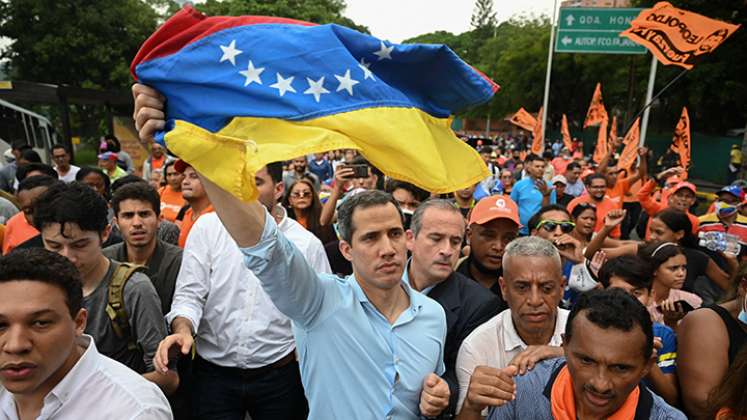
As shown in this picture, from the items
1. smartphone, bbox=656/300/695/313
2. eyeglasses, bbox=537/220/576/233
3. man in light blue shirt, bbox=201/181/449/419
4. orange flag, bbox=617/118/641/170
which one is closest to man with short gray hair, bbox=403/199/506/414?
man in light blue shirt, bbox=201/181/449/419

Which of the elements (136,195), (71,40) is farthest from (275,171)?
(71,40)

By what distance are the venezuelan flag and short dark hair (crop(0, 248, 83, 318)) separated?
0.64 meters

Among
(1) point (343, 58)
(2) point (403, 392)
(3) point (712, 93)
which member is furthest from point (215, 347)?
(3) point (712, 93)

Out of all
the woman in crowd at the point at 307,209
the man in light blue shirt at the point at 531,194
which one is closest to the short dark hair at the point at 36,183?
the woman in crowd at the point at 307,209

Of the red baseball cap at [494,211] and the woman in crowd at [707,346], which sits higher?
the red baseball cap at [494,211]

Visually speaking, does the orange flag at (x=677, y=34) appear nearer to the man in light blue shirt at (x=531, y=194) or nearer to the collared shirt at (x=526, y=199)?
the man in light blue shirt at (x=531, y=194)

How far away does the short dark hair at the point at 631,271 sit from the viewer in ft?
10.3

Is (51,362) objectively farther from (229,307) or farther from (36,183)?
(36,183)

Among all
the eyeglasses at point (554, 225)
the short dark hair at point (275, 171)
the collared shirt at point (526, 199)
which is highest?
the short dark hair at point (275, 171)

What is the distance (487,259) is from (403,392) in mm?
1689

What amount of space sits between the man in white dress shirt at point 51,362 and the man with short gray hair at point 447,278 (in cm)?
134

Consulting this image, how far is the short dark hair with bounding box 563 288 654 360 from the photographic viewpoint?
189cm

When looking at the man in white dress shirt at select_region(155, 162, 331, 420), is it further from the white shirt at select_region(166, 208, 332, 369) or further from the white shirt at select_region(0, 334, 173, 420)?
the white shirt at select_region(0, 334, 173, 420)

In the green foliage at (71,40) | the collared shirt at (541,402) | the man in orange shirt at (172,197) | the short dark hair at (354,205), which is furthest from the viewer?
the green foliage at (71,40)
